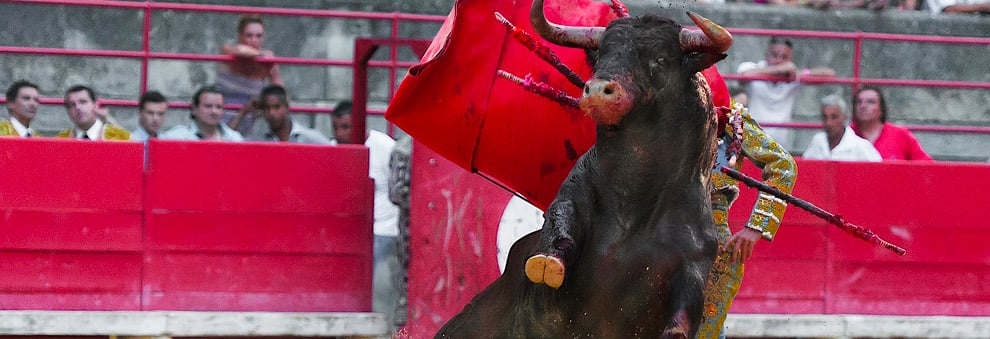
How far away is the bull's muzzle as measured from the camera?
434 centimetres

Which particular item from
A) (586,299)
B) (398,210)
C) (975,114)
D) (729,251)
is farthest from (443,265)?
(975,114)

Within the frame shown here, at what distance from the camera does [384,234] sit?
817cm

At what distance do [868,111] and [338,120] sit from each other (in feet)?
9.73

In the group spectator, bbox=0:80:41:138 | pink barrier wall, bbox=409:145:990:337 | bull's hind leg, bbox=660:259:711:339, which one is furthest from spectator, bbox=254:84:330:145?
bull's hind leg, bbox=660:259:711:339

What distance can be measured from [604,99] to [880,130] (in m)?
5.00

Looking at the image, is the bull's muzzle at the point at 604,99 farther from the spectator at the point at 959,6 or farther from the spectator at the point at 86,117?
the spectator at the point at 959,6

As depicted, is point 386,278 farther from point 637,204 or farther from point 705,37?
point 705,37

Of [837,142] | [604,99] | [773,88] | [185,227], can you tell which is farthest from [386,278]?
[604,99]

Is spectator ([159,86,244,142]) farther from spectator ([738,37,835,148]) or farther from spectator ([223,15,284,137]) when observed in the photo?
spectator ([738,37,835,148])

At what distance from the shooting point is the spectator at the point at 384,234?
7.96 metres

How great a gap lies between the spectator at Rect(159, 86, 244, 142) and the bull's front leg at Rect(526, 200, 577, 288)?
4107mm

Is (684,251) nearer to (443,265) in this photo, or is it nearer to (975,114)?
(443,265)

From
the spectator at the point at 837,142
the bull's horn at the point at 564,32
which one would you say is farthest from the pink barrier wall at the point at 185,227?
the bull's horn at the point at 564,32

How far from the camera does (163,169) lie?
780 cm
